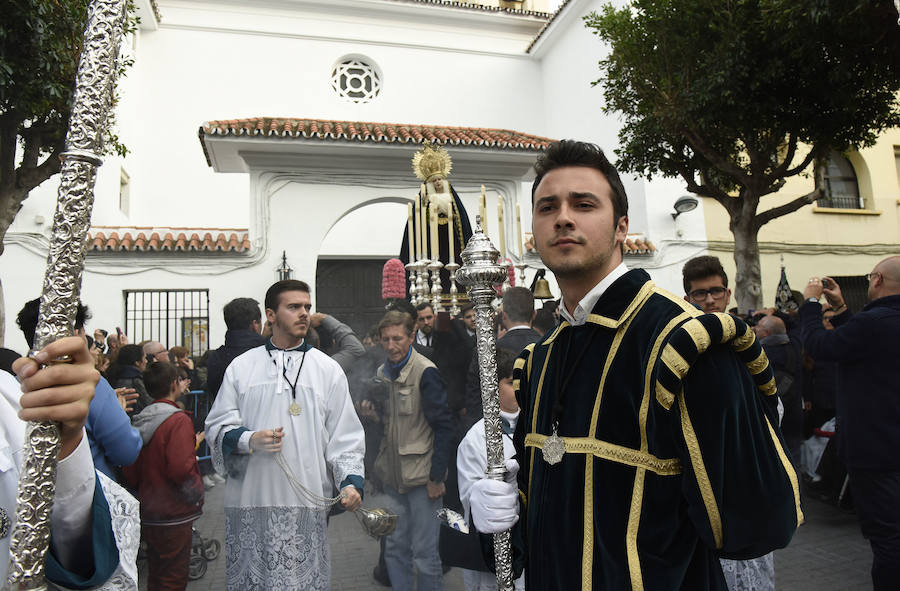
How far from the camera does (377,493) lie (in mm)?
4195

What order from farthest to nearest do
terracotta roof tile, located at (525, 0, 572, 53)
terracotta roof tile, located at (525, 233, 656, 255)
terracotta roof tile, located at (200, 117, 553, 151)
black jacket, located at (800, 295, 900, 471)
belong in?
1. terracotta roof tile, located at (525, 0, 572, 53)
2. terracotta roof tile, located at (525, 233, 656, 255)
3. terracotta roof tile, located at (200, 117, 553, 151)
4. black jacket, located at (800, 295, 900, 471)

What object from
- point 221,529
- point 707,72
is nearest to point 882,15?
point 707,72

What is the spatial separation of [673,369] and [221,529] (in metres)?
5.76

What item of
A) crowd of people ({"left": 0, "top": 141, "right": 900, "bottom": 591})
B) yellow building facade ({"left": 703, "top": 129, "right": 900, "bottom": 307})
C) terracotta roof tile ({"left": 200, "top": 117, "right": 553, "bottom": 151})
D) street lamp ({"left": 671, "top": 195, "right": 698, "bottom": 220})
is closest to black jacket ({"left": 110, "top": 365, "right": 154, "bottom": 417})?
crowd of people ({"left": 0, "top": 141, "right": 900, "bottom": 591})

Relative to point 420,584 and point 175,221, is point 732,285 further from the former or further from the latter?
point 175,221

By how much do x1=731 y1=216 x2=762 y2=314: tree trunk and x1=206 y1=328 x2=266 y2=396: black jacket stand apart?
751 centimetres

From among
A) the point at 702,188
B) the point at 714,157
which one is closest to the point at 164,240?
the point at 714,157

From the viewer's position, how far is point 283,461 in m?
3.34

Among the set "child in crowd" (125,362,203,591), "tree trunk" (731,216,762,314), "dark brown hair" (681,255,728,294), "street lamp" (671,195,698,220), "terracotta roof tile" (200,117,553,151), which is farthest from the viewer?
"street lamp" (671,195,698,220)

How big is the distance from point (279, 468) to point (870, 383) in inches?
143

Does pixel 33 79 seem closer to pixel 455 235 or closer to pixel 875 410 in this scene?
pixel 455 235

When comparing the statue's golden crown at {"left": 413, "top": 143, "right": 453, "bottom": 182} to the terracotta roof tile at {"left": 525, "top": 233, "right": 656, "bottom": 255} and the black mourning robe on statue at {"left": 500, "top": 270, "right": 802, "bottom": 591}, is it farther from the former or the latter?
the terracotta roof tile at {"left": 525, "top": 233, "right": 656, "bottom": 255}

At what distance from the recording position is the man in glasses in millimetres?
3541

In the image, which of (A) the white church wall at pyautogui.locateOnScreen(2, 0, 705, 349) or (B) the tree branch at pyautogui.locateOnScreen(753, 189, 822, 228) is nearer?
(B) the tree branch at pyautogui.locateOnScreen(753, 189, 822, 228)
